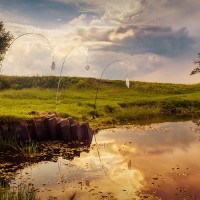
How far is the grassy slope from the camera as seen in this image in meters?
37.9

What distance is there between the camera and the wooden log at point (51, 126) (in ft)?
86.7

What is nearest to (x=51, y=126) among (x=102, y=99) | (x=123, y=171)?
(x=123, y=171)

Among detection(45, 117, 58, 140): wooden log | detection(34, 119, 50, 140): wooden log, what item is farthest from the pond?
detection(34, 119, 50, 140): wooden log

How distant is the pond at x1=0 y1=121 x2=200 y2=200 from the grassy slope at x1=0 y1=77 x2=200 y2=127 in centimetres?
775

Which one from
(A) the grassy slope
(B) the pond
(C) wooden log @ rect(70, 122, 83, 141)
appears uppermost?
(A) the grassy slope

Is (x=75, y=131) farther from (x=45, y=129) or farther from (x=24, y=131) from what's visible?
(x=24, y=131)

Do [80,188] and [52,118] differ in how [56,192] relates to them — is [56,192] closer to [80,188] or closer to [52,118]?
[80,188]

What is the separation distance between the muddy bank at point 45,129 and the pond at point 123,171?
1370 mm

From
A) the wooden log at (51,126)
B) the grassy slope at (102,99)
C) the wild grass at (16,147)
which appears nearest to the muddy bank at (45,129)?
the wooden log at (51,126)

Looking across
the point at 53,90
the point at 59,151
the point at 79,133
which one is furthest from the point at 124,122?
the point at 53,90

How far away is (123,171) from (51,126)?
9.02m

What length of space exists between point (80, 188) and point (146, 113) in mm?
28039

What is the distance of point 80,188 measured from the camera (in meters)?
16.1

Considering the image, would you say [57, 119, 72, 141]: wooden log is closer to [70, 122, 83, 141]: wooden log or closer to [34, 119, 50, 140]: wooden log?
[70, 122, 83, 141]: wooden log
